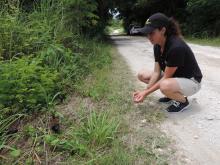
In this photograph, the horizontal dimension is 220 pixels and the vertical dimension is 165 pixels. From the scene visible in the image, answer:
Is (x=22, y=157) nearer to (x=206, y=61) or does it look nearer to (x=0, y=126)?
(x=0, y=126)

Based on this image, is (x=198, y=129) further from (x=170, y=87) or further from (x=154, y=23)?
(x=154, y=23)

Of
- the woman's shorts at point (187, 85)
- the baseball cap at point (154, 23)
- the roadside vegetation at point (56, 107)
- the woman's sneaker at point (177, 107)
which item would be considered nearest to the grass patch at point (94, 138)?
the roadside vegetation at point (56, 107)

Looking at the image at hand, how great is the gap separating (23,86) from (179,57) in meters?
1.90

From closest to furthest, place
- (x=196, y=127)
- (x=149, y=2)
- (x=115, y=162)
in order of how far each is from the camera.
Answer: (x=115, y=162) → (x=196, y=127) → (x=149, y=2)

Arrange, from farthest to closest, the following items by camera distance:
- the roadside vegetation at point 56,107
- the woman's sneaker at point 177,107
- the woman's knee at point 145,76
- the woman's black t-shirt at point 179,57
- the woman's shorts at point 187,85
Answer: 1. the woman's knee at point 145,76
2. the woman's sneaker at point 177,107
3. the woman's shorts at point 187,85
4. the woman's black t-shirt at point 179,57
5. the roadside vegetation at point 56,107

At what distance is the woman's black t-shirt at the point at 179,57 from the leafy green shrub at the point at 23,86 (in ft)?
4.99

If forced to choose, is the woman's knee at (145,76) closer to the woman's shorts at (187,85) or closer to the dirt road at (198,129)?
the dirt road at (198,129)

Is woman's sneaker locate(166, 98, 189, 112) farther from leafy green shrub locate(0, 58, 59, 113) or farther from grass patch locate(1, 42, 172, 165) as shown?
leafy green shrub locate(0, 58, 59, 113)

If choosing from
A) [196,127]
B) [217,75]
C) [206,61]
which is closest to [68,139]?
Answer: [196,127]

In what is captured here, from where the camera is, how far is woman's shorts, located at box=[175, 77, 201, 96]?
4910mm

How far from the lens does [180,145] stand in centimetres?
399

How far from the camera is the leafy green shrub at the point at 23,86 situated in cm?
454

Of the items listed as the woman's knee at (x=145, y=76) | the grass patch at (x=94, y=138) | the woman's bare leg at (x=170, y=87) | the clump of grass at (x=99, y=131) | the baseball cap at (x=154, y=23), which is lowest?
the grass patch at (x=94, y=138)

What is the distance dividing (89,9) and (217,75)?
7178 millimetres
